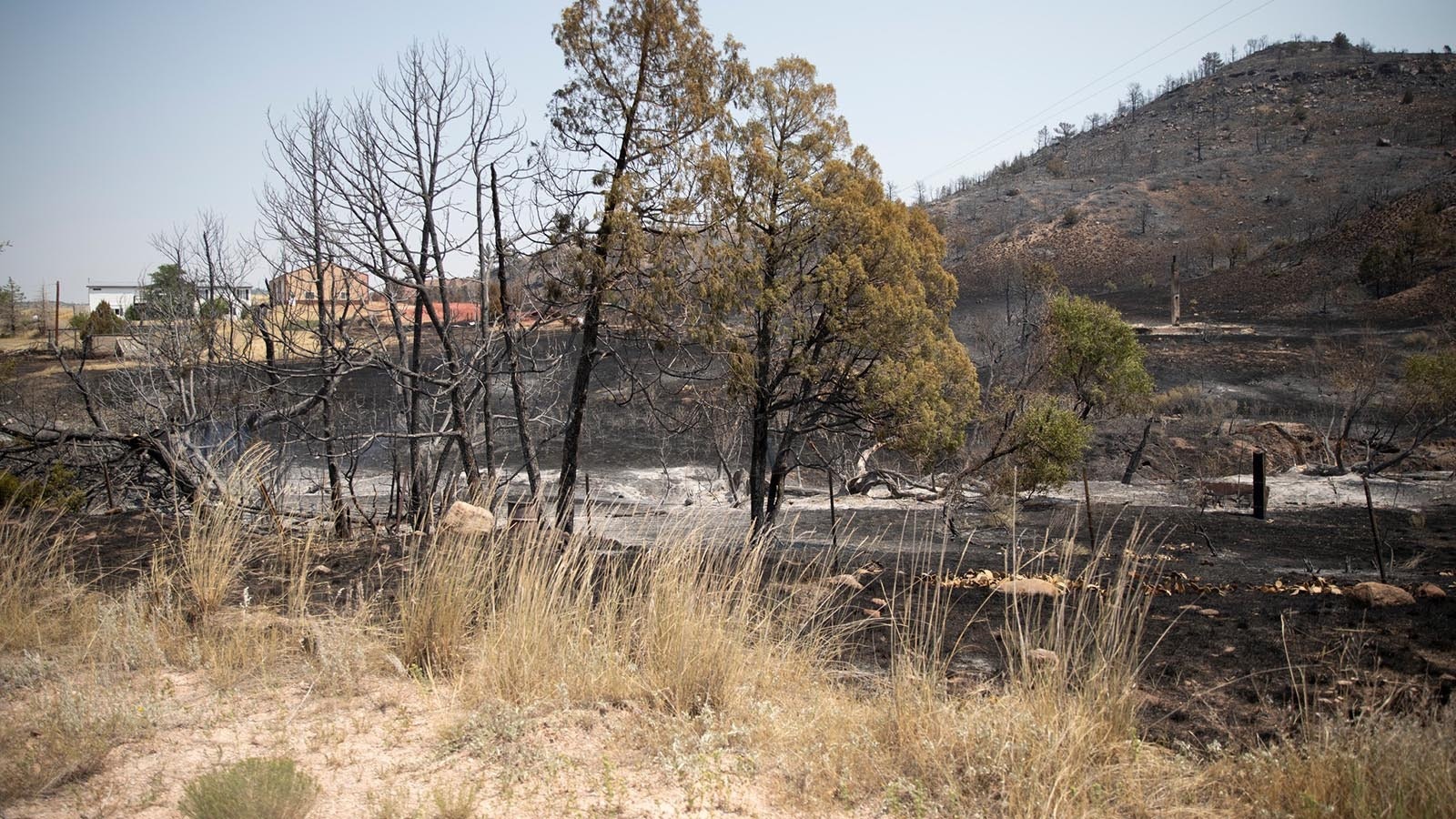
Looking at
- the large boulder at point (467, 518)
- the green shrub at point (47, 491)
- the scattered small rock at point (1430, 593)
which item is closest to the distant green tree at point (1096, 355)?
the scattered small rock at point (1430, 593)

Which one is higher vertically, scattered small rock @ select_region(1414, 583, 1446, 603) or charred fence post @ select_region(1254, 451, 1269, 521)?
scattered small rock @ select_region(1414, 583, 1446, 603)

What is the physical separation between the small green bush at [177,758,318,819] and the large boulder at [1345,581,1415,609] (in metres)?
7.90

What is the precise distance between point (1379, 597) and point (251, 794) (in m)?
8.44

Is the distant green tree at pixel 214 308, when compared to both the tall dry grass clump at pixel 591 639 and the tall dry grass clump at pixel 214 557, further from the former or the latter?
the tall dry grass clump at pixel 591 639

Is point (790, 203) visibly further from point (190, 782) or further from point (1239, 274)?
point (1239, 274)

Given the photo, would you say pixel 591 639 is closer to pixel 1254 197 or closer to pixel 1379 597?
pixel 1379 597

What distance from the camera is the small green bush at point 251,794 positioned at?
9.69 feet

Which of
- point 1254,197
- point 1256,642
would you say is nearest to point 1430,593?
point 1256,642

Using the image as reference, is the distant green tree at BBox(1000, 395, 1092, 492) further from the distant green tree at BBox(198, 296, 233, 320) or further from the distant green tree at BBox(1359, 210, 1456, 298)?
the distant green tree at BBox(1359, 210, 1456, 298)

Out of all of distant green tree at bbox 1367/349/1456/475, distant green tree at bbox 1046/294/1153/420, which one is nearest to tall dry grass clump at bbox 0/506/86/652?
distant green tree at bbox 1046/294/1153/420

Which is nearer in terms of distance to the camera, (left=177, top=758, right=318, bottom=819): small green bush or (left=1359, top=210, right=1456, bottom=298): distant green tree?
(left=177, top=758, right=318, bottom=819): small green bush

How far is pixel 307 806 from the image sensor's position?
3146mm

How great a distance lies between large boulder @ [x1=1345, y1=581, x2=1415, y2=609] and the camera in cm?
707

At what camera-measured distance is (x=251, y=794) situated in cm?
300
